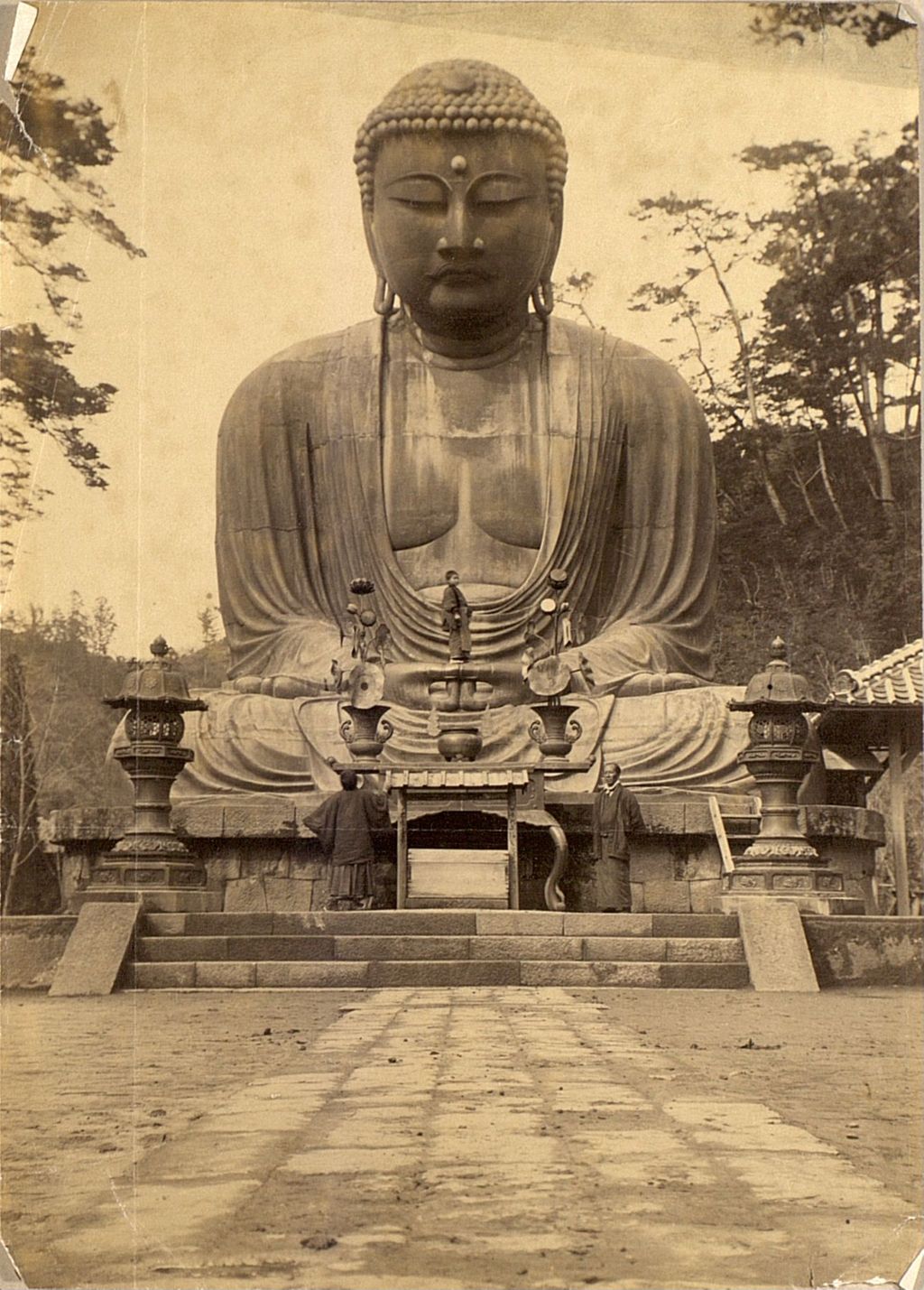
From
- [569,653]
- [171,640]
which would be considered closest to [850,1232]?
[569,653]

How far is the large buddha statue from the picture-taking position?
1241cm

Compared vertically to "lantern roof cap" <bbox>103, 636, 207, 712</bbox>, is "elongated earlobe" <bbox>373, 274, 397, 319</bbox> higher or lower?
higher

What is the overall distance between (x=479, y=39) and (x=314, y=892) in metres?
5.69

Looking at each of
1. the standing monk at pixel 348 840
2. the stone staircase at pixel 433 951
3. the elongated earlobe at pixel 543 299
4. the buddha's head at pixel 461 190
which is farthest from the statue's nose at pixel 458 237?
the stone staircase at pixel 433 951

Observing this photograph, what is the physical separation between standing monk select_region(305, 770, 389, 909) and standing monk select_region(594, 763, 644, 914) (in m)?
1.30

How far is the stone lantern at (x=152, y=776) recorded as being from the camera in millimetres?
9555

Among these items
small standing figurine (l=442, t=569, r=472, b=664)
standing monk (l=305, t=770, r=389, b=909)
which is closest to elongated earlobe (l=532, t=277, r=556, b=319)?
small standing figurine (l=442, t=569, r=472, b=664)

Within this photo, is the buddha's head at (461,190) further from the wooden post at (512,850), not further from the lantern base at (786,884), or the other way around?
the lantern base at (786,884)

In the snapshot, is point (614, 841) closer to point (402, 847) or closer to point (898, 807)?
point (402, 847)

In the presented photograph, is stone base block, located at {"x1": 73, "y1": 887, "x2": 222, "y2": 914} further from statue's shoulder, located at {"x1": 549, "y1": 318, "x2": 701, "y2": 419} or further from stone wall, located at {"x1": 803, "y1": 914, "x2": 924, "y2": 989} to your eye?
statue's shoulder, located at {"x1": 549, "y1": 318, "x2": 701, "y2": 419}

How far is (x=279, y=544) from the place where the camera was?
13.6m

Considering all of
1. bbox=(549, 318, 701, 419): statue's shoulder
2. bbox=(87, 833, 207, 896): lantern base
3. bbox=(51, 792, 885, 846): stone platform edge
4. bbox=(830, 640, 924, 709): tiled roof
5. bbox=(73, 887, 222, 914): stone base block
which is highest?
bbox=(549, 318, 701, 419): statue's shoulder

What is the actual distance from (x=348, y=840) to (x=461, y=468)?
4175 millimetres

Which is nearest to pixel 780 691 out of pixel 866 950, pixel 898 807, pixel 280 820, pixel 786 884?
pixel 786 884
